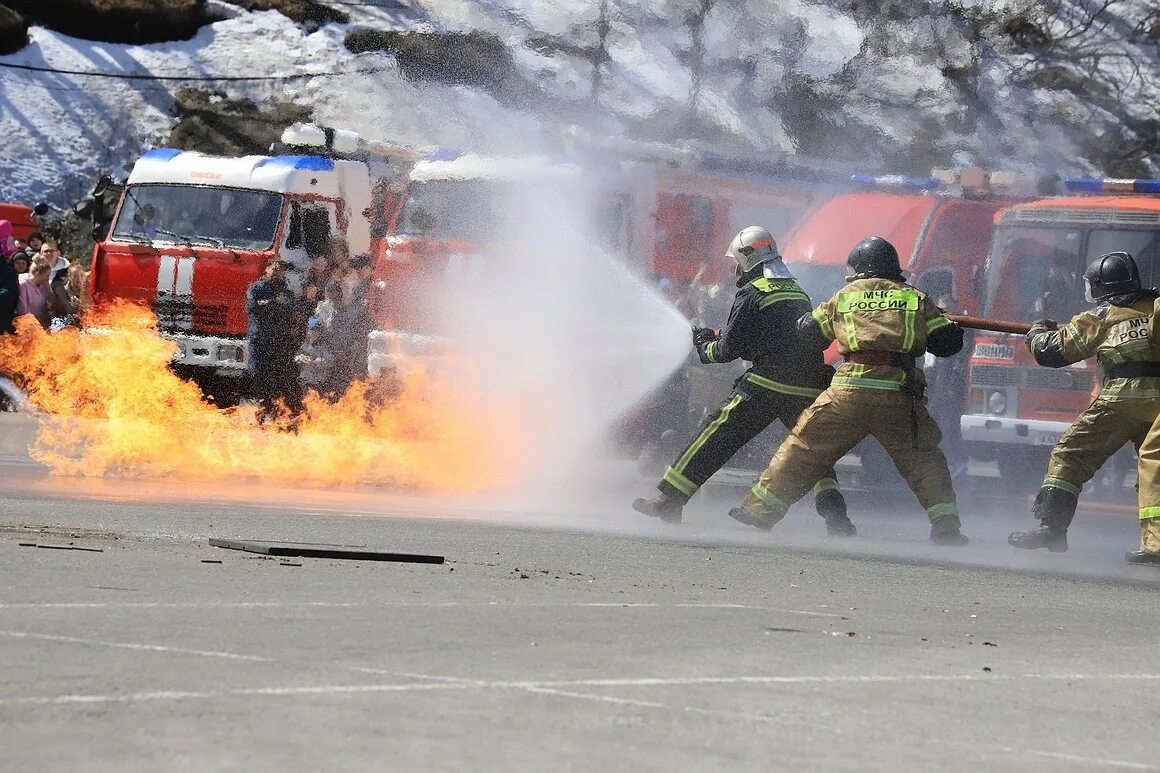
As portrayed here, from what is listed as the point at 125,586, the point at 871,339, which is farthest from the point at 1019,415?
the point at 125,586

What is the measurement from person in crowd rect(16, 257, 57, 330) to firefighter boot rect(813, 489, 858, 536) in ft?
30.3

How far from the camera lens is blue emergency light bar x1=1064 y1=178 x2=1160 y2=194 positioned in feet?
54.0

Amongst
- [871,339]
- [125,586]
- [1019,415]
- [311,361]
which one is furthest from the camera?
[311,361]

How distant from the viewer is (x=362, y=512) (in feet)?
37.4

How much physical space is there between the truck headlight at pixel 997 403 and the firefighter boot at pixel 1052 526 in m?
4.47

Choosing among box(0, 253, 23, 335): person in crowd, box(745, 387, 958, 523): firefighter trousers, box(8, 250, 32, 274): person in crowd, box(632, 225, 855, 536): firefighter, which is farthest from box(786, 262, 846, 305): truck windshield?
box(8, 250, 32, 274): person in crowd

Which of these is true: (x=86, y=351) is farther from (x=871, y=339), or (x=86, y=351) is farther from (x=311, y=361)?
(x=871, y=339)

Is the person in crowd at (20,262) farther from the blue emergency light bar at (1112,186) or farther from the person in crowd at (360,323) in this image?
the blue emergency light bar at (1112,186)

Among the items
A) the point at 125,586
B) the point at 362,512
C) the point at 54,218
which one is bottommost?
the point at 54,218

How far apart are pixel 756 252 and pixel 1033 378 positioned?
4548 millimetres

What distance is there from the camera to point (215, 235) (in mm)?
19188

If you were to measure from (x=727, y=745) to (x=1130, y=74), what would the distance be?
34.6m

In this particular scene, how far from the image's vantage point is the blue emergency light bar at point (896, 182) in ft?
56.6

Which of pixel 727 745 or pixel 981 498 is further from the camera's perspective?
pixel 981 498
